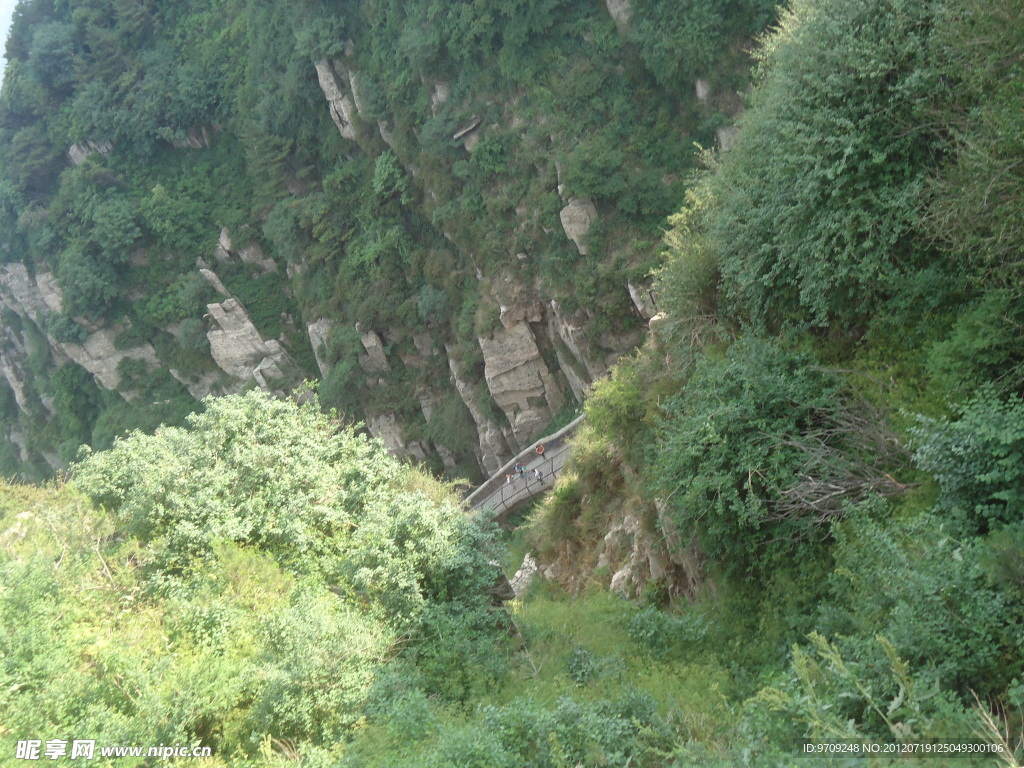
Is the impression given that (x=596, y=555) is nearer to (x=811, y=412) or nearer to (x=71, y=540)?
(x=811, y=412)

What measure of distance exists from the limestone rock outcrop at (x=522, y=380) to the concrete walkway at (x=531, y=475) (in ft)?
10.3

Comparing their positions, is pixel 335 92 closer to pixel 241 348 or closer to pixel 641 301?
pixel 241 348

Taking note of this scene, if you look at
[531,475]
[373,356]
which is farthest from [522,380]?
[373,356]

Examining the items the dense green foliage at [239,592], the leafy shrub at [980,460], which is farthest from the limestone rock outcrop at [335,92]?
the leafy shrub at [980,460]

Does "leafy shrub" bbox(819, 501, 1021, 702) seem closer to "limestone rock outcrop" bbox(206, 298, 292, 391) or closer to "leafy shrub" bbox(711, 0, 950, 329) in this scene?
"leafy shrub" bbox(711, 0, 950, 329)

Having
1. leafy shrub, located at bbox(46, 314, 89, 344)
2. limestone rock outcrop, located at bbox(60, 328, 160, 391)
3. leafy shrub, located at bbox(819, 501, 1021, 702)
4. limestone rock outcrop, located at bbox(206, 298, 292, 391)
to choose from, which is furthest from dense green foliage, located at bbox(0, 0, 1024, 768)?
leafy shrub, located at bbox(46, 314, 89, 344)

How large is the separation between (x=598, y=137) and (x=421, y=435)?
14.6m

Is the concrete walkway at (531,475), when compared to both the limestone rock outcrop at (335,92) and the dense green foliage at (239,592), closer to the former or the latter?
the dense green foliage at (239,592)

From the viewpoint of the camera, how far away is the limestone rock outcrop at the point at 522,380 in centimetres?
2598

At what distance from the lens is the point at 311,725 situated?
876 cm

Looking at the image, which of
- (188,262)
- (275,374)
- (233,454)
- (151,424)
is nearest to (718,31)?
(233,454)

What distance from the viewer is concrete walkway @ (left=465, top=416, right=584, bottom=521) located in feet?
72.0

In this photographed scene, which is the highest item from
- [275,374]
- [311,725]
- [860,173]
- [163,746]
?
[275,374]

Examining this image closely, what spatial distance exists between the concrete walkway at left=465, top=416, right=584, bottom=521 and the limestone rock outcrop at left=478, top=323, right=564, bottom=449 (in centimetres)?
315
